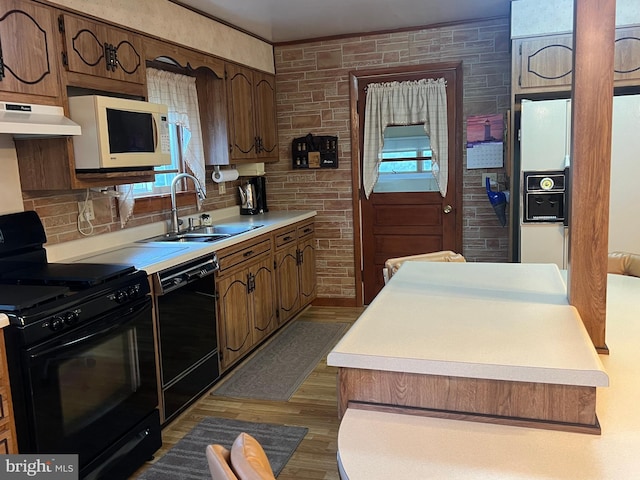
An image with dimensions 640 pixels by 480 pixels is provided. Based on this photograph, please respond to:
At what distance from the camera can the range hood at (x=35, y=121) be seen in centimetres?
219

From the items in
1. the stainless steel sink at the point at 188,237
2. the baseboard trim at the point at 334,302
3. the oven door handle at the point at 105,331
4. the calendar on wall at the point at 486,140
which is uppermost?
the calendar on wall at the point at 486,140

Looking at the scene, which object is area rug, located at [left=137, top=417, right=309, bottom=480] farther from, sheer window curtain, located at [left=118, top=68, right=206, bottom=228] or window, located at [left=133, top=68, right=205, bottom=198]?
window, located at [left=133, top=68, right=205, bottom=198]

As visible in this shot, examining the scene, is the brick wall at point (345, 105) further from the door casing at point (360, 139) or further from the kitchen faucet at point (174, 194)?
the kitchen faucet at point (174, 194)

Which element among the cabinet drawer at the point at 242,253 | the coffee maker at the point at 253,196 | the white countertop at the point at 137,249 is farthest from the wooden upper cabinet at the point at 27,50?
the coffee maker at the point at 253,196

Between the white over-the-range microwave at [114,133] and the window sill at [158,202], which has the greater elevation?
the white over-the-range microwave at [114,133]

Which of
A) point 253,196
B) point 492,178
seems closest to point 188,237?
point 253,196

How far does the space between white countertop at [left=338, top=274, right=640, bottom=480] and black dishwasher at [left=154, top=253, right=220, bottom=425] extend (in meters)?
1.74

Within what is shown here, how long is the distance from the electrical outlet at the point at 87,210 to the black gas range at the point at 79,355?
357mm

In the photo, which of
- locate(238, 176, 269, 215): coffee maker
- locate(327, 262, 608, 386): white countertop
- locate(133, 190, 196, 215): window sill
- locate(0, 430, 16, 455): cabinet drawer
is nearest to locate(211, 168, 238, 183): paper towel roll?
locate(133, 190, 196, 215): window sill

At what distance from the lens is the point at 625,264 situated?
270 cm

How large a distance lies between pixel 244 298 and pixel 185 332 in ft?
2.47

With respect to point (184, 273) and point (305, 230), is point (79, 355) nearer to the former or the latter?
point (184, 273)

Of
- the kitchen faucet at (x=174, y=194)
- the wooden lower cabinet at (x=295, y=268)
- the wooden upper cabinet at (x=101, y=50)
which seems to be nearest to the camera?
the wooden upper cabinet at (x=101, y=50)

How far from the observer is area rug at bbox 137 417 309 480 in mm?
2535
